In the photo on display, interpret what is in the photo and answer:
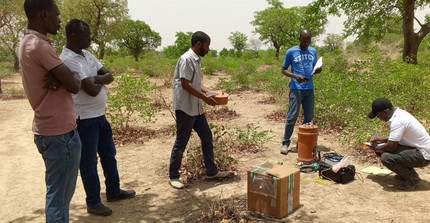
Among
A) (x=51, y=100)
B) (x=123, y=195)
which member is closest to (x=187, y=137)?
(x=123, y=195)

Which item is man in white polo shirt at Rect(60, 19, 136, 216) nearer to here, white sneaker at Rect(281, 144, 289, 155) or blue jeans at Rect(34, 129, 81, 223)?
blue jeans at Rect(34, 129, 81, 223)

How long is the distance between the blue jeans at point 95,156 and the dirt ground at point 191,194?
22 centimetres

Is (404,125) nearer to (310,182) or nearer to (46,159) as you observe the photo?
(310,182)

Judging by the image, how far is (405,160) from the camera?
3689 mm

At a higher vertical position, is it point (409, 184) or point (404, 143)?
point (404, 143)

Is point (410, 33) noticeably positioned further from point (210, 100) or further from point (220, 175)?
point (210, 100)

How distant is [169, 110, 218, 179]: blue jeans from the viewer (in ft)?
12.3

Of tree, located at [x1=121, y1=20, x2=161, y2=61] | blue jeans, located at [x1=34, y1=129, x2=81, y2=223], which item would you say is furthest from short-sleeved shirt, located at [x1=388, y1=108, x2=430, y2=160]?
tree, located at [x1=121, y1=20, x2=161, y2=61]

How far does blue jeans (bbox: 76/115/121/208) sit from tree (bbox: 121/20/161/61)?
57.5m

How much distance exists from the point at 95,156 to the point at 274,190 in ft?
5.75

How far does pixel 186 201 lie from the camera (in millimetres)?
3623

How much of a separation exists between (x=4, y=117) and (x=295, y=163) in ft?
26.8

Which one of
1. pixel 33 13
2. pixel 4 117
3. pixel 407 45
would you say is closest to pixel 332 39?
pixel 407 45

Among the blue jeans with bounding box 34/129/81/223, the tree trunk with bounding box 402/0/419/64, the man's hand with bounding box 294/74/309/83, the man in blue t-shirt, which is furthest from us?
the tree trunk with bounding box 402/0/419/64
